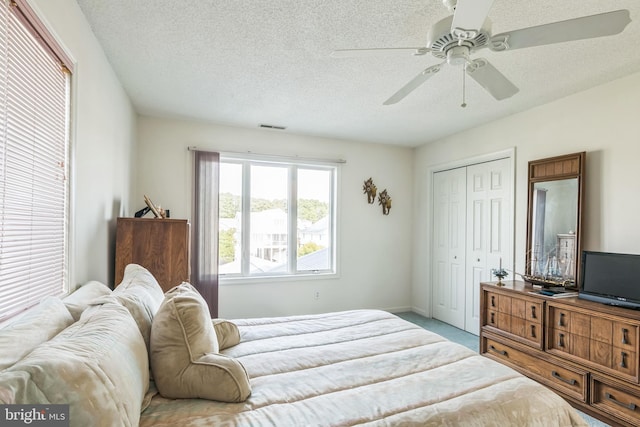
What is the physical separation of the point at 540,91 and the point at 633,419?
2575 millimetres

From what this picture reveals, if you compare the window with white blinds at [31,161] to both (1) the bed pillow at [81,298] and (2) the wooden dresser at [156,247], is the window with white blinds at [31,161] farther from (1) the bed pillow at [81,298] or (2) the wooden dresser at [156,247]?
(2) the wooden dresser at [156,247]

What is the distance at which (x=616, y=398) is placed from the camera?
2.26 metres

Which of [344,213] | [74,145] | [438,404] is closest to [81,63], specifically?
[74,145]

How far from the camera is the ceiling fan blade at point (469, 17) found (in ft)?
4.03

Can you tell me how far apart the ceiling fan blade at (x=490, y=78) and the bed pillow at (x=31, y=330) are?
2211mm

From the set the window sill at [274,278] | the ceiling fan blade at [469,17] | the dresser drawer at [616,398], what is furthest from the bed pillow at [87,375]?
the window sill at [274,278]

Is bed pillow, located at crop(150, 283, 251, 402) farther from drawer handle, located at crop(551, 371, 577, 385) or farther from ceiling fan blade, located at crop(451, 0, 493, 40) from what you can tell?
drawer handle, located at crop(551, 371, 577, 385)

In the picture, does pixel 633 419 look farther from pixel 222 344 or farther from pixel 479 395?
pixel 222 344

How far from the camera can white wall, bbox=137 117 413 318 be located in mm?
3934

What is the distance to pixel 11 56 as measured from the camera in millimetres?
1244

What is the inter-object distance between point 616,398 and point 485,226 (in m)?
2.05

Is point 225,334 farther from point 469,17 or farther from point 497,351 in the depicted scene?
point 497,351

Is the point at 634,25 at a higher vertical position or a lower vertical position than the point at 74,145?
higher

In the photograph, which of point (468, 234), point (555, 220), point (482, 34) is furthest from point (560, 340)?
point (482, 34)
